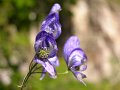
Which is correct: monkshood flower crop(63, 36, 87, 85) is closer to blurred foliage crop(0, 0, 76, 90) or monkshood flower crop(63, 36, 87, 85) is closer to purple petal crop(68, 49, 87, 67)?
purple petal crop(68, 49, 87, 67)

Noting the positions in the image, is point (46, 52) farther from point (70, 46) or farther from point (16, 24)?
point (16, 24)

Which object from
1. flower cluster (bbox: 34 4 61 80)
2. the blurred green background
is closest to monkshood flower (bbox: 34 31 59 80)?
flower cluster (bbox: 34 4 61 80)

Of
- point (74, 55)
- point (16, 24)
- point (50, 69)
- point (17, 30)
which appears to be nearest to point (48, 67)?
point (50, 69)

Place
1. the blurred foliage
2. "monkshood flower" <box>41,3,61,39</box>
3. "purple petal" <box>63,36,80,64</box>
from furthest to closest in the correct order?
the blurred foliage, "purple petal" <box>63,36,80,64</box>, "monkshood flower" <box>41,3,61,39</box>

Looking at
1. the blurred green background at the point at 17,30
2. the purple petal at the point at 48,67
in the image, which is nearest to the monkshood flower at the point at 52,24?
the purple petal at the point at 48,67

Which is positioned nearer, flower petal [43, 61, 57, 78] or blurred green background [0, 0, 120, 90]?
flower petal [43, 61, 57, 78]

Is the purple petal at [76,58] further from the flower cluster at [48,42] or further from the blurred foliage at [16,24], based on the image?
the blurred foliage at [16,24]

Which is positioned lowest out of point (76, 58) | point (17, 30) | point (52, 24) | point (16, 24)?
point (17, 30)

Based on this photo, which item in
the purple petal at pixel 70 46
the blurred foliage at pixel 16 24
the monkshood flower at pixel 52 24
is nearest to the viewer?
the monkshood flower at pixel 52 24

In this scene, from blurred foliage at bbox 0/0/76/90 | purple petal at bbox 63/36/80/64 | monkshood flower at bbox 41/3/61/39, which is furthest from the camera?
blurred foliage at bbox 0/0/76/90
